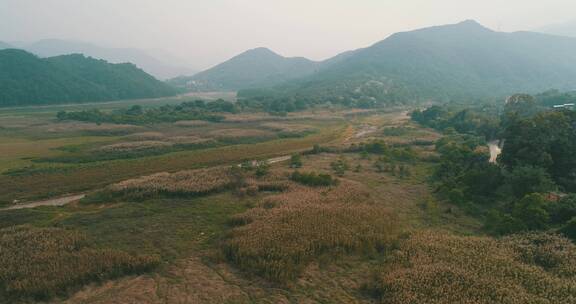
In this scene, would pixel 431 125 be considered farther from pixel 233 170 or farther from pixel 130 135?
pixel 130 135

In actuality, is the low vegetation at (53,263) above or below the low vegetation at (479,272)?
above

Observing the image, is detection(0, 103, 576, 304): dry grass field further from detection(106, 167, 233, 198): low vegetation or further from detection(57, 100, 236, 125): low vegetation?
detection(57, 100, 236, 125): low vegetation

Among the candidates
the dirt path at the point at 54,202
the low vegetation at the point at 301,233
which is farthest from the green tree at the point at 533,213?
the dirt path at the point at 54,202

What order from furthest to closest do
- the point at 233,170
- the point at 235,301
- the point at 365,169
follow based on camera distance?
1. the point at 365,169
2. the point at 233,170
3. the point at 235,301

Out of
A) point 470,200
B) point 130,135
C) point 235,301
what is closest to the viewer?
point 235,301

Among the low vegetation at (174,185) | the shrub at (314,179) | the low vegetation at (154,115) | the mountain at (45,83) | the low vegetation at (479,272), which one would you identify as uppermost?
the mountain at (45,83)

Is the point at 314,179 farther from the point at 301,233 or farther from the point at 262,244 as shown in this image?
the point at 262,244

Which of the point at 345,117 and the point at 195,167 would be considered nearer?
the point at 195,167

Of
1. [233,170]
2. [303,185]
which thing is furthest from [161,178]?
[303,185]

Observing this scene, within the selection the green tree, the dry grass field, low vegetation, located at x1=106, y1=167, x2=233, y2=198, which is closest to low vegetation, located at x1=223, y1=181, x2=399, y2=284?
the dry grass field

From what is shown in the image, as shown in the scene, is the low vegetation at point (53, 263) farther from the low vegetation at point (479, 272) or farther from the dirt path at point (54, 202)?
the low vegetation at point (479, 272)

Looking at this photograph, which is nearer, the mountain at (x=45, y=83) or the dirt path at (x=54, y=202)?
the dirt path at (x=54, y=202)
